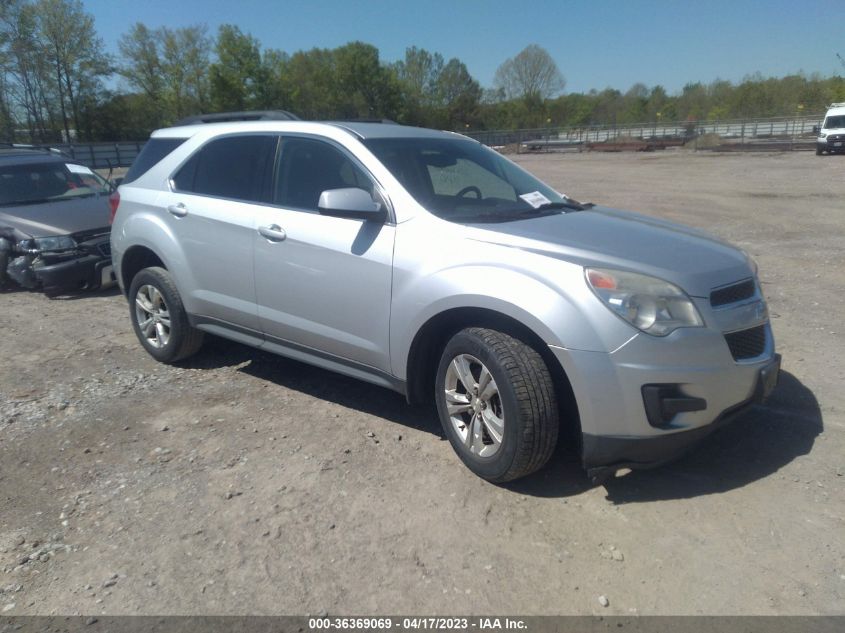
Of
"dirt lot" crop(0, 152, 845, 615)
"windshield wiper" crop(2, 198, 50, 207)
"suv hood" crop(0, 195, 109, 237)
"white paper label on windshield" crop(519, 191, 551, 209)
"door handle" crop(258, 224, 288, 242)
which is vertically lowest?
"dirt lot" crop(0, 152, 845, 615)

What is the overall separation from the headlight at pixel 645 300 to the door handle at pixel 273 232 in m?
2.02

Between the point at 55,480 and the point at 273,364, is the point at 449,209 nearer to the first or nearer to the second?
the point at 273,364

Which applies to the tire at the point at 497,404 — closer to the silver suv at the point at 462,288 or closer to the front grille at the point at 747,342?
the silver suv at the point at 462,288

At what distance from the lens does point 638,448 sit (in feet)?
10.3

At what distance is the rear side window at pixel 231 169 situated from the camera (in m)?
4.63

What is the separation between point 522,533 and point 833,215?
12.1 meters

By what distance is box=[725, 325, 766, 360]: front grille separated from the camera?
129 inches

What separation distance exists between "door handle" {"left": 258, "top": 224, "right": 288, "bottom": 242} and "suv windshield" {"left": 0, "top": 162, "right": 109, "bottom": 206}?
228 inches

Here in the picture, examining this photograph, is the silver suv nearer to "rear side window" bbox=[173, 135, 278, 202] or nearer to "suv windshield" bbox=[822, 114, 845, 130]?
"rear side window" bbox=[173, 135, 278, 202]

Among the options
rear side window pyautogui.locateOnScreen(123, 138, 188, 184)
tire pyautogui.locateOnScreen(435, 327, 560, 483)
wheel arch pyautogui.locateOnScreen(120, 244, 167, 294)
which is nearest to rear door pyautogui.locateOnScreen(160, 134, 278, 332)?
rear side window pyautogui.locateOnScreen(123, 138, 188, 184)

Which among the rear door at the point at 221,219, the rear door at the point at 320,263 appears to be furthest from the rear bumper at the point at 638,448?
the rear door at the point at 221,219

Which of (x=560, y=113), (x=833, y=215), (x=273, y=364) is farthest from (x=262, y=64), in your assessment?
(x=273, y=364)

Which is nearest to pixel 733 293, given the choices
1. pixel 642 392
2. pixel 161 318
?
pixel 642 392

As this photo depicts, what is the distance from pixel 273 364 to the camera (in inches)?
219
